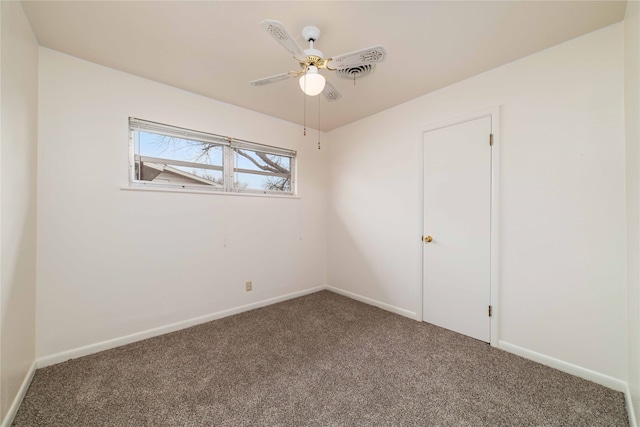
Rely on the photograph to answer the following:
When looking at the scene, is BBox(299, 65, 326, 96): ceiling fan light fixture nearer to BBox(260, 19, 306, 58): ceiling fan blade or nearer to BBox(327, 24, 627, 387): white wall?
BBox(260, 19, 306, 58): ceiling fan blade

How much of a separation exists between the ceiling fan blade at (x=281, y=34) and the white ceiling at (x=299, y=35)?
316 millimetres

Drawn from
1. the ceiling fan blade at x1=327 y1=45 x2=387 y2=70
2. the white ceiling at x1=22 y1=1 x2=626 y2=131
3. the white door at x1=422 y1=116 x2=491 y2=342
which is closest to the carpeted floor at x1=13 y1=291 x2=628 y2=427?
the white door at x1=422 y1=116 x2=491 y2=342

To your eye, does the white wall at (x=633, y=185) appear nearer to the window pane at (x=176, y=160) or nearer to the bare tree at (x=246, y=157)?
the bare tree at (x=246, y=157)

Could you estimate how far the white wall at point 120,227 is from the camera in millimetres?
2021

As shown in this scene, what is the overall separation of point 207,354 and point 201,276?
86 centimetres

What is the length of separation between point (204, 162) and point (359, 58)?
6.77 feet

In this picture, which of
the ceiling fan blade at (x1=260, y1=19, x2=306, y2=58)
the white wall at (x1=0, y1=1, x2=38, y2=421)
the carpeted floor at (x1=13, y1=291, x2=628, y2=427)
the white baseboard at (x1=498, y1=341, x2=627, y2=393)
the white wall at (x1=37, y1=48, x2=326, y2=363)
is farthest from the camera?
the white wall at (x1=37, y1=48, x2=326, y2=363)

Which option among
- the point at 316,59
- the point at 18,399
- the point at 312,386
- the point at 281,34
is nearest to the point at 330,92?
the point at 316,59

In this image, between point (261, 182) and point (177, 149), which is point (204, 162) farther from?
point (261, 182)

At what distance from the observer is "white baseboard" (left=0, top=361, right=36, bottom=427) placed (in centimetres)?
141

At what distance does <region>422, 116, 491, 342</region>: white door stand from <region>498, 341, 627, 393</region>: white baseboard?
0.66 feet

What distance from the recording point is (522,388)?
173cm

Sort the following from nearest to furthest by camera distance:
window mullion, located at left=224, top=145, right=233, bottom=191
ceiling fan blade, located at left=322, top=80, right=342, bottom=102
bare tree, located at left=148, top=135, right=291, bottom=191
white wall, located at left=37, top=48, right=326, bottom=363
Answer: ceiling fan blade, located at left=322, top=80, right=342, bottom=102, white wall, located at left=37, top=48, right=326, bottom=363, bare tree, located at left=148, top=135, right=291, bottom=191, window mullion, located at left=224, top=145, right=233, bottom=191

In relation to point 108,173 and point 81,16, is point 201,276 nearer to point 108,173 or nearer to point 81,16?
point 108,173
